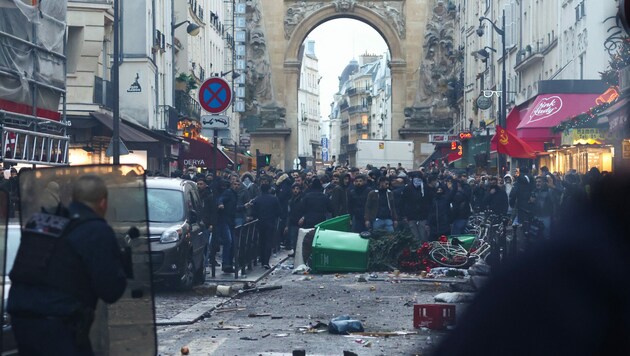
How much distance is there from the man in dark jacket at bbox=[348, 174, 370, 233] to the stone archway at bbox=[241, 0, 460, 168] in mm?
52261

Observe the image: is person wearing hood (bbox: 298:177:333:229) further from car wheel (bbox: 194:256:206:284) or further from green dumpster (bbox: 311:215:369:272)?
car wheel (bbox: 194:256:206:284)

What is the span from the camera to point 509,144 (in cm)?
3616

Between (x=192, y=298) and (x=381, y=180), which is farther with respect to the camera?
(x=381, y=180)

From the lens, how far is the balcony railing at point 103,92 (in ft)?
116

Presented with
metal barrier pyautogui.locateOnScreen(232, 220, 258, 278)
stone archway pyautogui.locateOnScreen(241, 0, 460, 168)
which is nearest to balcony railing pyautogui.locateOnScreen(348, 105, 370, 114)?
stone archway pyautogui.locateOnScreen(241, 0, 460, 168)

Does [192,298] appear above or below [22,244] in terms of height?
below

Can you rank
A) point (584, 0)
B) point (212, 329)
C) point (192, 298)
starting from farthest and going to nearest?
point (584, 0) → point (192, 298) → point (212, 329)

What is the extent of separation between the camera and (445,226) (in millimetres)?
25391

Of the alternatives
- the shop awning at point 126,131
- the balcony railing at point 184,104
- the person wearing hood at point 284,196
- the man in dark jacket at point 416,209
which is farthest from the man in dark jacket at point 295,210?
the balcony railing at point 184,104

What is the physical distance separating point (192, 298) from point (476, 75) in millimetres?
54106

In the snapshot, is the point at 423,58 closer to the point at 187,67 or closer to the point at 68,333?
the point at 187,67

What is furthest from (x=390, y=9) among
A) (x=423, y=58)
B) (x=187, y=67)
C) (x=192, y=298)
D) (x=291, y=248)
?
(x=192, y=298)

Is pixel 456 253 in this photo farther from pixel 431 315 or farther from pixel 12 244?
pixel 12 244

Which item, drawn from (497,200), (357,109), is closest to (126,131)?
(497,200)
